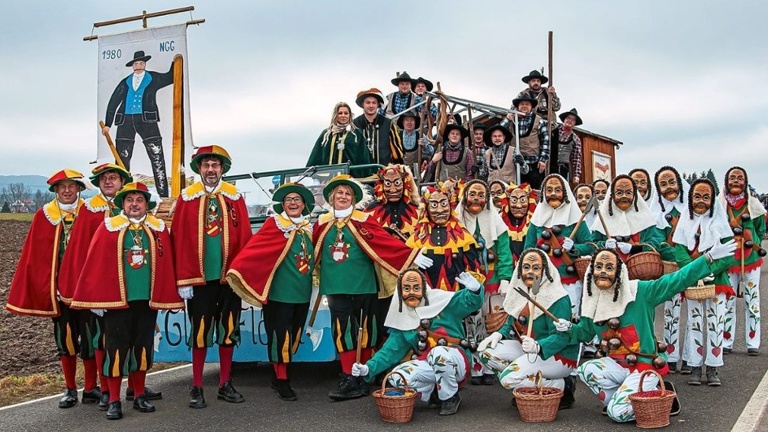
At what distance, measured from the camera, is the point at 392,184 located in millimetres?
7793

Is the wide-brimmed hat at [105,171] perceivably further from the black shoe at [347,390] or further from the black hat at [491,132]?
the black hat at [491,132]

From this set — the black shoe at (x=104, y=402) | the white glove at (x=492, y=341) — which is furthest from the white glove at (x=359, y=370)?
the black shoe at (x=104, y=402)

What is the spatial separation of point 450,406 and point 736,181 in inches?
148

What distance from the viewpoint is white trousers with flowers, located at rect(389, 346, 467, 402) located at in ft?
20.8

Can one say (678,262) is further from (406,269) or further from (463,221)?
(406,269)

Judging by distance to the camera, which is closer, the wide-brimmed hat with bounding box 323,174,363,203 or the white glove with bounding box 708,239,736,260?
the white glove with bounding box 708,239,736,260

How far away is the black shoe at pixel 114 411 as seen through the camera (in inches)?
261

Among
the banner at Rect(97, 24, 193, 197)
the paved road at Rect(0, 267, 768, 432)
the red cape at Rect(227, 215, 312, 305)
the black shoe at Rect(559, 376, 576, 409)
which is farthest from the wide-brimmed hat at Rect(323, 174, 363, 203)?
the banner at Rect(97, 24, 193, 197)

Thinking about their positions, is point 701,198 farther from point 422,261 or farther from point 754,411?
point 422,261

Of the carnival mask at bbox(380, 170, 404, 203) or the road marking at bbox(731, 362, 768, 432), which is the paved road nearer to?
the road marking at bbox(731, 362, 768, 432)

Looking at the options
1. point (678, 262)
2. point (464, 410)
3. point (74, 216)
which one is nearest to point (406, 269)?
point (464, 410)

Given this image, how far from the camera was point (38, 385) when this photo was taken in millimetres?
8820

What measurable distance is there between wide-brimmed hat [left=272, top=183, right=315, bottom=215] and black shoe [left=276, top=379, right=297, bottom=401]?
1487 mm

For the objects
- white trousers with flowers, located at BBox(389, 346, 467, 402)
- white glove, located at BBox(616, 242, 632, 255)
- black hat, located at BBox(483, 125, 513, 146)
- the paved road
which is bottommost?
the paved road
